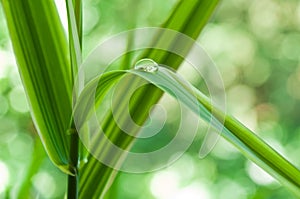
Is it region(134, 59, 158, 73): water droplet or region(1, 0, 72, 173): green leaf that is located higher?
region(134, 59, 158, 73): water droplet

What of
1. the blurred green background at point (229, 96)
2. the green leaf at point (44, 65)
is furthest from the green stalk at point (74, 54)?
the blurred green background at point (229, 96)

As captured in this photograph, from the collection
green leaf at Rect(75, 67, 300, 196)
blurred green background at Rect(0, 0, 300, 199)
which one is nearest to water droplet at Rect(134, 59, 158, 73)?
green leaf at Rect(75, 67, 300, 196)

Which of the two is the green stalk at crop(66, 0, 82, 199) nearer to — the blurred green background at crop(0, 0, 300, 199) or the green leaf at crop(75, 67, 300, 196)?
the green leaf at crop(75, 67, 300, 196)

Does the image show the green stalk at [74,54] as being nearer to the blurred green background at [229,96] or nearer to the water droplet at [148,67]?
the water droplet at [148,67]

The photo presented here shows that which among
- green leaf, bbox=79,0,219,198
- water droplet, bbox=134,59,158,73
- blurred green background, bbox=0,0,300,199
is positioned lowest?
blurred green background, bbox=0,0,300,199

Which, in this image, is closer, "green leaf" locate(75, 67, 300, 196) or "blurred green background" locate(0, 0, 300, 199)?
"green leaf" locate(75, 67, 300, 196)
